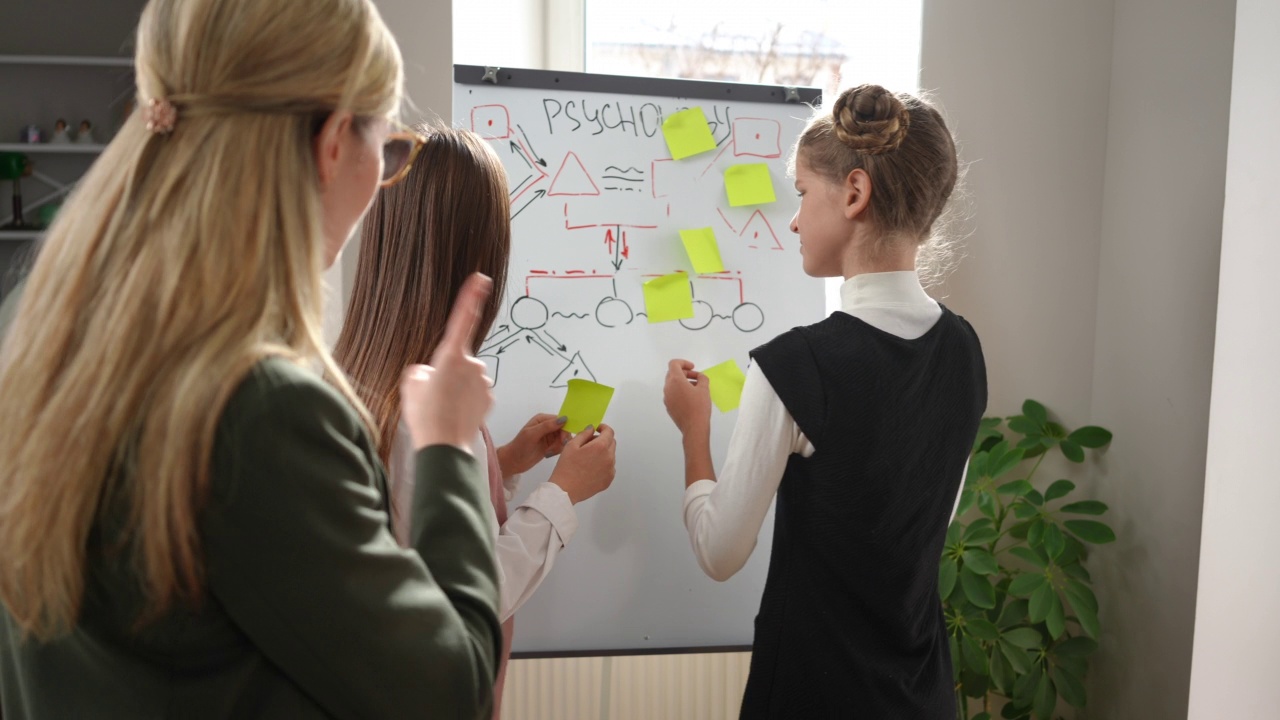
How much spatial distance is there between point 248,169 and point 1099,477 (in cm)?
210

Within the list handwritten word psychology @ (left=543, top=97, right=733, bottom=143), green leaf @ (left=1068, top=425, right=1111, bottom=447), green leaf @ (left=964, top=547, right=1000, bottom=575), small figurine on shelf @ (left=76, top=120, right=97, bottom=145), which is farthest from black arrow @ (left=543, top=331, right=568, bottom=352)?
small figurine on shelf @ (left=76, top=120, right=97, bottom=145)

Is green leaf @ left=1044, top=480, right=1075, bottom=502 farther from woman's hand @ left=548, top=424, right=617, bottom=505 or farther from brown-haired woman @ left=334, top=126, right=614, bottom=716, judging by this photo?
brown-haired woman @ left=334, top=126, right=614, bottom=716

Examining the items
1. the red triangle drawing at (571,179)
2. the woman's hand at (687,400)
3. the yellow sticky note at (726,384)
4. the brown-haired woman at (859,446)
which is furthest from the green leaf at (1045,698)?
the red triangle drawing at (571,179)

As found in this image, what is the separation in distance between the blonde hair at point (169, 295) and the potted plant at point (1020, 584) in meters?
1.62

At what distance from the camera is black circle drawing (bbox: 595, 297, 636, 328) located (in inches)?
67.5

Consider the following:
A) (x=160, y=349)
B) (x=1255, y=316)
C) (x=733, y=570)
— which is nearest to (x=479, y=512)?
(x=160, y=349)

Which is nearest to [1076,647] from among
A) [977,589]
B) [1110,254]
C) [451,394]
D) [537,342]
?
[977,589]

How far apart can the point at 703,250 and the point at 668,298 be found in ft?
0.37

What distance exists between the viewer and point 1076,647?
6.57 feet

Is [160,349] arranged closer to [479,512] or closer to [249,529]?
[249,529]

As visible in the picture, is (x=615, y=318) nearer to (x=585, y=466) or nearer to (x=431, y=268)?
(x=585, y=466)

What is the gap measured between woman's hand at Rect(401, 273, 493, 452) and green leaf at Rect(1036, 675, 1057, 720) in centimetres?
169

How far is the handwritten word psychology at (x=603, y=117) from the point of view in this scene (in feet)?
5.65

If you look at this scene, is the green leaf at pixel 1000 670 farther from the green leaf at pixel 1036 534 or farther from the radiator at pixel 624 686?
the radiator at pixel 624 686
